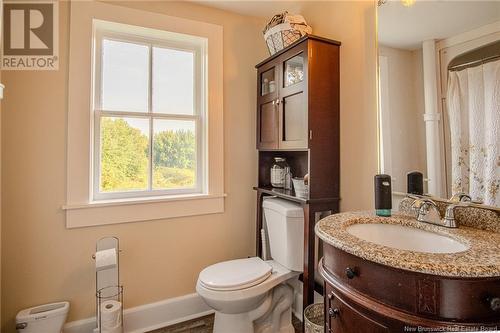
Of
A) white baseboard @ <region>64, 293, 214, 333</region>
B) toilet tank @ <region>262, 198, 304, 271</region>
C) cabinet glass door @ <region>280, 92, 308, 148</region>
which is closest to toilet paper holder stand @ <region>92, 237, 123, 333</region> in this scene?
white baseboard @ <region>64, 293, 214, 333</region>

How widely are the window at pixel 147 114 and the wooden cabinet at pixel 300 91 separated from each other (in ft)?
1.85

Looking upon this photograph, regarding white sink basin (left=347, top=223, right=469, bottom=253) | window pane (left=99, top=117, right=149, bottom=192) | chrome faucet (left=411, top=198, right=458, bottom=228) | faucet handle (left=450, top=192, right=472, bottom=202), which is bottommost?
white sink basin (left=347, top=223, right=469, bottom=253)

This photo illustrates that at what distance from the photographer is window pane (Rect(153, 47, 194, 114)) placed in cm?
192

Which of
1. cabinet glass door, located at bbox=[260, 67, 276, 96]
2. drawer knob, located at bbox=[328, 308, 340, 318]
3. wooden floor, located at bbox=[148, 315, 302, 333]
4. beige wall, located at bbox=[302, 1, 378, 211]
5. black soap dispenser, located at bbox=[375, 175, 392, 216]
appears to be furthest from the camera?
cabinet glass door, located at bbox=[260, 67, 276, 96]

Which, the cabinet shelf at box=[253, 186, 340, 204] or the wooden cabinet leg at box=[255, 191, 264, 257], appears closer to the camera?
the cabinet shelf at box=[253, 186, 340, 204]

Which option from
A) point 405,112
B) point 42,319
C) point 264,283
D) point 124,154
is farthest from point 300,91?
point 42,319

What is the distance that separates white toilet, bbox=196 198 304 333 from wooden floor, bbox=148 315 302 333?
13cm

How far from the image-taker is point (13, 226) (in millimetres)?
1494

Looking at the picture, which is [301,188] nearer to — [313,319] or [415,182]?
[415,182]

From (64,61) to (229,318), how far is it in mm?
1826

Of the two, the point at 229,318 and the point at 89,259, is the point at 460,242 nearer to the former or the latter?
the point at 229,318

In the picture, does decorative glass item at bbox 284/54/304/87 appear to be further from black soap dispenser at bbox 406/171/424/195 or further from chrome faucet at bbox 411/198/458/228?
chrome faucet at bbox 411/198/458/228

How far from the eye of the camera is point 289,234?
5.30 feet

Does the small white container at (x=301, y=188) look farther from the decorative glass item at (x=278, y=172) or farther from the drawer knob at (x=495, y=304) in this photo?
the drawer knob at (x=495, y=304)
